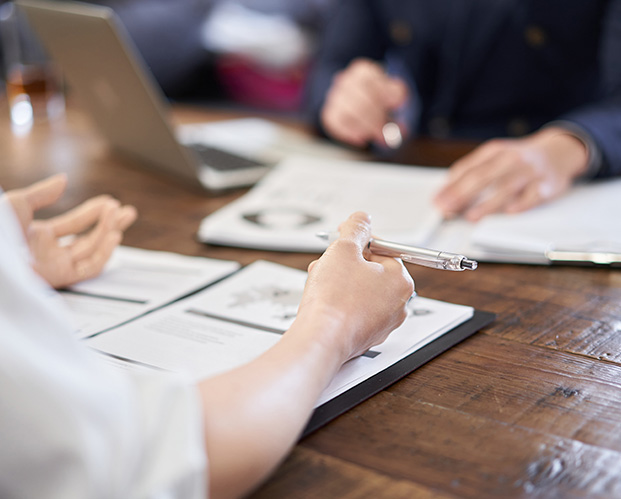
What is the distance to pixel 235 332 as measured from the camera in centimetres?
67

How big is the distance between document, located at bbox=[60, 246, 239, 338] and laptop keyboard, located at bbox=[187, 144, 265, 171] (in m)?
0.35

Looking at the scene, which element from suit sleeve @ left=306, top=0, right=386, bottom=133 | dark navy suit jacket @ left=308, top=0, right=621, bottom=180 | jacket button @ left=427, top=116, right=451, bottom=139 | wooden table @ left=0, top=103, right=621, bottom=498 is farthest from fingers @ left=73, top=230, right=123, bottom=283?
jacket button @ left=427, top=116, right=451, bottom=139

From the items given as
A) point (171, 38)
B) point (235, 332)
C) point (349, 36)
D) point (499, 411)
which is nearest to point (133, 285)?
point (235, 332)

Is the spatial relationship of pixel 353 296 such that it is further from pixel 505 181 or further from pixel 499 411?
pixel 505 181

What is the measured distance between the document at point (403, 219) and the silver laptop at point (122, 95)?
10cm

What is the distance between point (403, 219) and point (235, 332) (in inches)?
16.2

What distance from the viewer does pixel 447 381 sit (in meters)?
0.59

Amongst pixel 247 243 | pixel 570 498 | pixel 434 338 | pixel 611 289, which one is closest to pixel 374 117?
pixel 247 243

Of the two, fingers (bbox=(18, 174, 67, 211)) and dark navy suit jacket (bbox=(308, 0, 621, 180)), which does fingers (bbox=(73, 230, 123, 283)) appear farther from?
dark navy suit jacket (bbox=(308, 0, 621, 180))

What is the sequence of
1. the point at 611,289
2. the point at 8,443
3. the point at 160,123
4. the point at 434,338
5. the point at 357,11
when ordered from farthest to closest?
the point at 357,11
the point at 160,123
the point at 611,289
the point at 434,338
the point at 8,443

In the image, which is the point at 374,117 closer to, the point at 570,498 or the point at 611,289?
the point at 611,289

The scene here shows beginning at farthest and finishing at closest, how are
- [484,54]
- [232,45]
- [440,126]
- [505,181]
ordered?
[232,45], [440,126], [484,54], [505,181]

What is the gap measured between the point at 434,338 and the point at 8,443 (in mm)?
404

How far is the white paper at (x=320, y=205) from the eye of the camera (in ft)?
3.07
